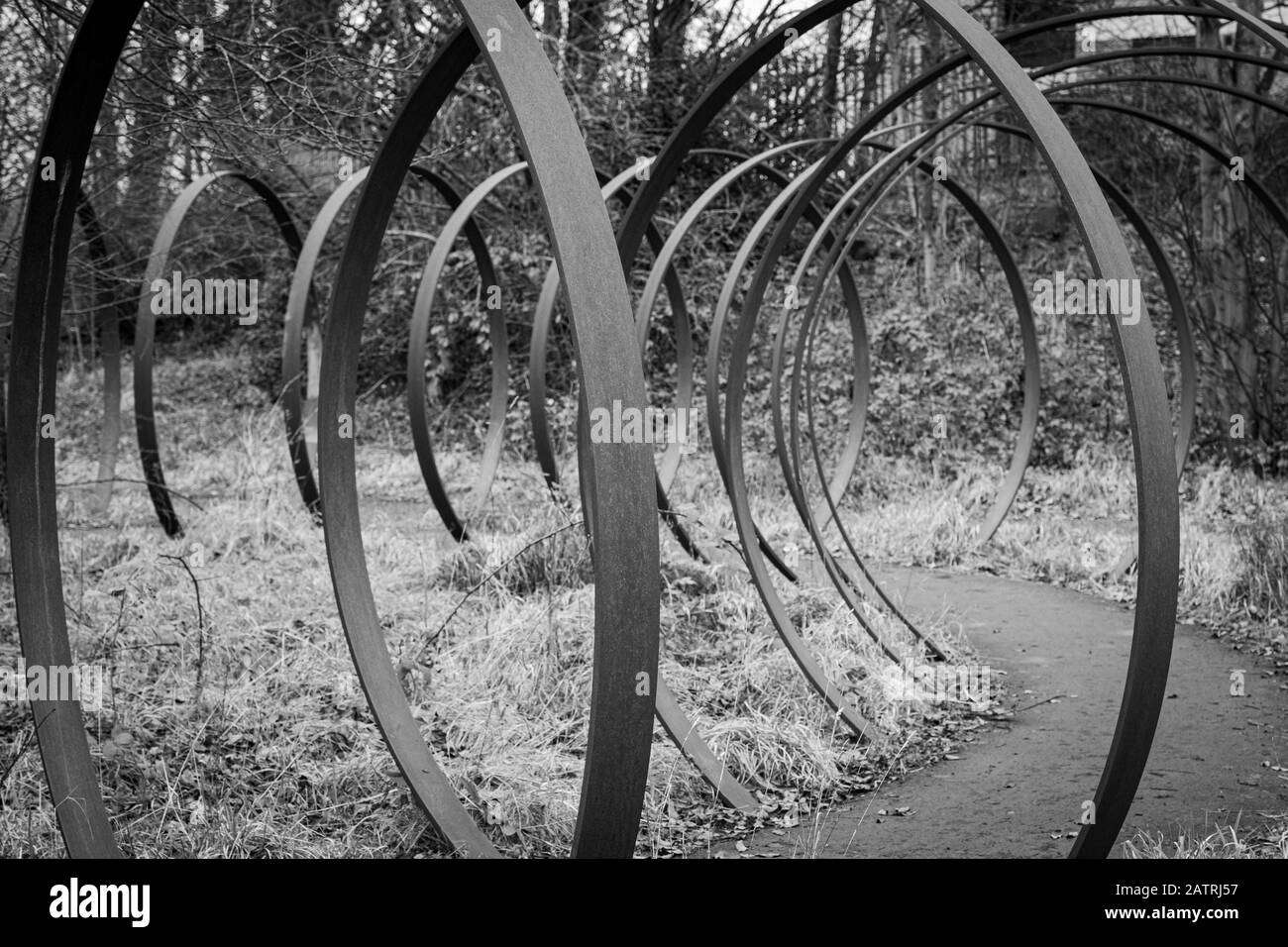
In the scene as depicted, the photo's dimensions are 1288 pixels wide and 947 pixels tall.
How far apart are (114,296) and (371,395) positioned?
21.5 feet

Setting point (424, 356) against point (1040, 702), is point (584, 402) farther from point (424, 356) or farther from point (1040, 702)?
point (424, 356)

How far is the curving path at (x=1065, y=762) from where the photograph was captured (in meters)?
3.82

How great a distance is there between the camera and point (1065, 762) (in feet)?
15.1

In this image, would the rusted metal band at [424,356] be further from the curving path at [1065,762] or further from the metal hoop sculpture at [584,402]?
the curving path at [1065,762]

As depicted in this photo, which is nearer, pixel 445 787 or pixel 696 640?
pixel 445 787

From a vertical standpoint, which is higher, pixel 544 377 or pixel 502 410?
pixel 544 377

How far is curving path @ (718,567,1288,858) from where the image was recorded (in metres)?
3.82

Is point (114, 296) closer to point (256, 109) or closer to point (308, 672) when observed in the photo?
point (256, 109)

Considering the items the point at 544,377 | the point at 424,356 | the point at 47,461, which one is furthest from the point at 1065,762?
the point at 424,356

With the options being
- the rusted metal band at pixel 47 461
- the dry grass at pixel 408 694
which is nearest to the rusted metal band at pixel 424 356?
the dry grass at pixel 408 694

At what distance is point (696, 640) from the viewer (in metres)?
5.71

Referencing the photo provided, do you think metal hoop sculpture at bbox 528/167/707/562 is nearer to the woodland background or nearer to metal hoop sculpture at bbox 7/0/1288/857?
metal hoop sculpture at bbox 7/0/1288/857
